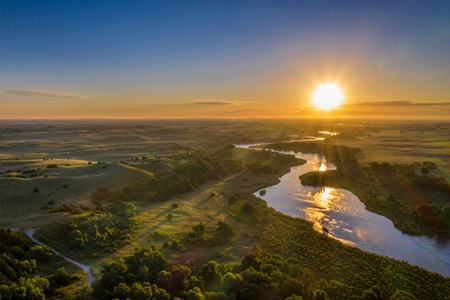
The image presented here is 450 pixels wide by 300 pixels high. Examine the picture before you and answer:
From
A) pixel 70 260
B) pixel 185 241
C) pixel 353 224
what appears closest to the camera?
pixel 70 260

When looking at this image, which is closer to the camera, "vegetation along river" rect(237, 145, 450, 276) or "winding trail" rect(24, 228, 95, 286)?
"winding trail" rect(24, 228, 95, 286)

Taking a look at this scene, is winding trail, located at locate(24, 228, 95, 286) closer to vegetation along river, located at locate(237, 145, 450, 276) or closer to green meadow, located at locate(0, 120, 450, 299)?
green meadow, located at locate(0, 120, 450, 299)

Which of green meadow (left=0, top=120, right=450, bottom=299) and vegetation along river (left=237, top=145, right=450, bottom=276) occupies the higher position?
green meadow (left=0, top=120, right=450, bottom=299)

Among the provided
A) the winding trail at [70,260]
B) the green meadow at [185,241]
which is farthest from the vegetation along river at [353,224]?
the winding trail at [70,260]

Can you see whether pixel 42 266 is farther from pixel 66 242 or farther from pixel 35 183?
pixel 35 183

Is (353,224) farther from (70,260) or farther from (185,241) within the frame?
(70,260)

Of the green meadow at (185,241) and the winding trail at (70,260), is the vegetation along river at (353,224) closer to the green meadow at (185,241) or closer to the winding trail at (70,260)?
the green meadow at (185,241)

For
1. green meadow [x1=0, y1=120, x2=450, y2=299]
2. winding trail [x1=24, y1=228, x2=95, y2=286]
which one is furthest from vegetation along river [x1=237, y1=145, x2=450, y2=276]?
winding trail [x1=24, y1=228, x2=95, y2=286]

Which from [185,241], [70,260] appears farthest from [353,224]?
[70,260]

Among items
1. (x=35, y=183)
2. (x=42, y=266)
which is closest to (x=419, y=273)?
(x=42, y=266)
